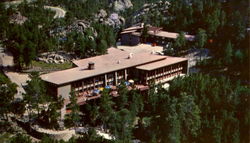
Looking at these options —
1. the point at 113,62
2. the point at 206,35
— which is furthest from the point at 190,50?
the point at 113,62

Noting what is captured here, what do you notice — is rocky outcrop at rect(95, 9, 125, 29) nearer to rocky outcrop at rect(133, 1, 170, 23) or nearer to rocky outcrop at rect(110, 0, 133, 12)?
rocky outcrop at rect(133, 1, 170, 23)

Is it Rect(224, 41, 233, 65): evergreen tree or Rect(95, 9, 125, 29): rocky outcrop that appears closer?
Rect(224, 41, 233, 65): evergreen tree

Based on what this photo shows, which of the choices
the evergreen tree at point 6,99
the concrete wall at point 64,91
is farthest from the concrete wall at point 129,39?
the evergreen tree at point 6,99

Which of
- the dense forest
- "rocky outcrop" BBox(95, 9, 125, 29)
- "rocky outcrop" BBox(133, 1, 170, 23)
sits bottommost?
the dense forest

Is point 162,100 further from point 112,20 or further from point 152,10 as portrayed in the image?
point 152,10

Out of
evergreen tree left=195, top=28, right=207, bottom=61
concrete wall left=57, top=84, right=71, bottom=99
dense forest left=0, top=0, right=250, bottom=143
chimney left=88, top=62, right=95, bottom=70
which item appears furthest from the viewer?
evergreen tree left=195, top=28, right=207, bottom=61

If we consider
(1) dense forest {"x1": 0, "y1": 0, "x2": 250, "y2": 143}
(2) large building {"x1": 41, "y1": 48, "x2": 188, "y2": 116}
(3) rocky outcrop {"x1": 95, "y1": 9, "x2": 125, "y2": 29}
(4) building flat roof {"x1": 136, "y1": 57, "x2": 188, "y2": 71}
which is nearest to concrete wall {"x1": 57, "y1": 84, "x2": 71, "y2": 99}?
(2) large building {"x1": 41, "y1": 48, "x2": 188, "y2": 116}

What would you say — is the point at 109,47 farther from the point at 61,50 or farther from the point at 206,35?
the point at 206,35

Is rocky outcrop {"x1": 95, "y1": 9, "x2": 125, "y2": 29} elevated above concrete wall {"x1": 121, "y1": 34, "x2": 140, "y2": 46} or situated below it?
above
